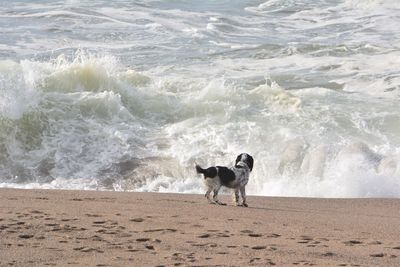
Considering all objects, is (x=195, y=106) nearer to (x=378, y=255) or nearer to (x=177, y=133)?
(x=177, y=133)

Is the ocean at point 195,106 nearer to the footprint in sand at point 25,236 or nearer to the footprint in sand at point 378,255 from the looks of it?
the footprint in sand at point 378,255

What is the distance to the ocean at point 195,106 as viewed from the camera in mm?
10859

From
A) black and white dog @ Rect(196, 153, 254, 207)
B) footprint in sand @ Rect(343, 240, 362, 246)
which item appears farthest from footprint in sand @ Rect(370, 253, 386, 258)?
black and white dog @ Rect(196, 153, 254, 207)

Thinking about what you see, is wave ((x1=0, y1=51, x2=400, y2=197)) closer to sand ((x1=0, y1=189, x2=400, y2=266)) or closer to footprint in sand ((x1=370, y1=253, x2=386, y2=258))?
sand ((x1=0, y1=189, x2=400, y2=266))

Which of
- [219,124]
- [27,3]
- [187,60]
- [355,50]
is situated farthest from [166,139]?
[27,3]

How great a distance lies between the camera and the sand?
16.5 ft

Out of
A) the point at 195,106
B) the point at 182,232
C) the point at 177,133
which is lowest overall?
the point at 177,133

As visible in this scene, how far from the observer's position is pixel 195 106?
46.7 ft

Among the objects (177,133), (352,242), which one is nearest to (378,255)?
(352,242)

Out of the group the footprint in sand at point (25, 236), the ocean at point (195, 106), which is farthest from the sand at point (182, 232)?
the ocean at point (195, 106)

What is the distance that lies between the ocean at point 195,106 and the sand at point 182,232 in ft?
8.19

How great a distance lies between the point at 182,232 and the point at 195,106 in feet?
27.5

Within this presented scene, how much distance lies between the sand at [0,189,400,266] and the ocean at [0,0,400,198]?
8.19 feet

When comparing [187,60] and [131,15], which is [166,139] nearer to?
[187,60]
